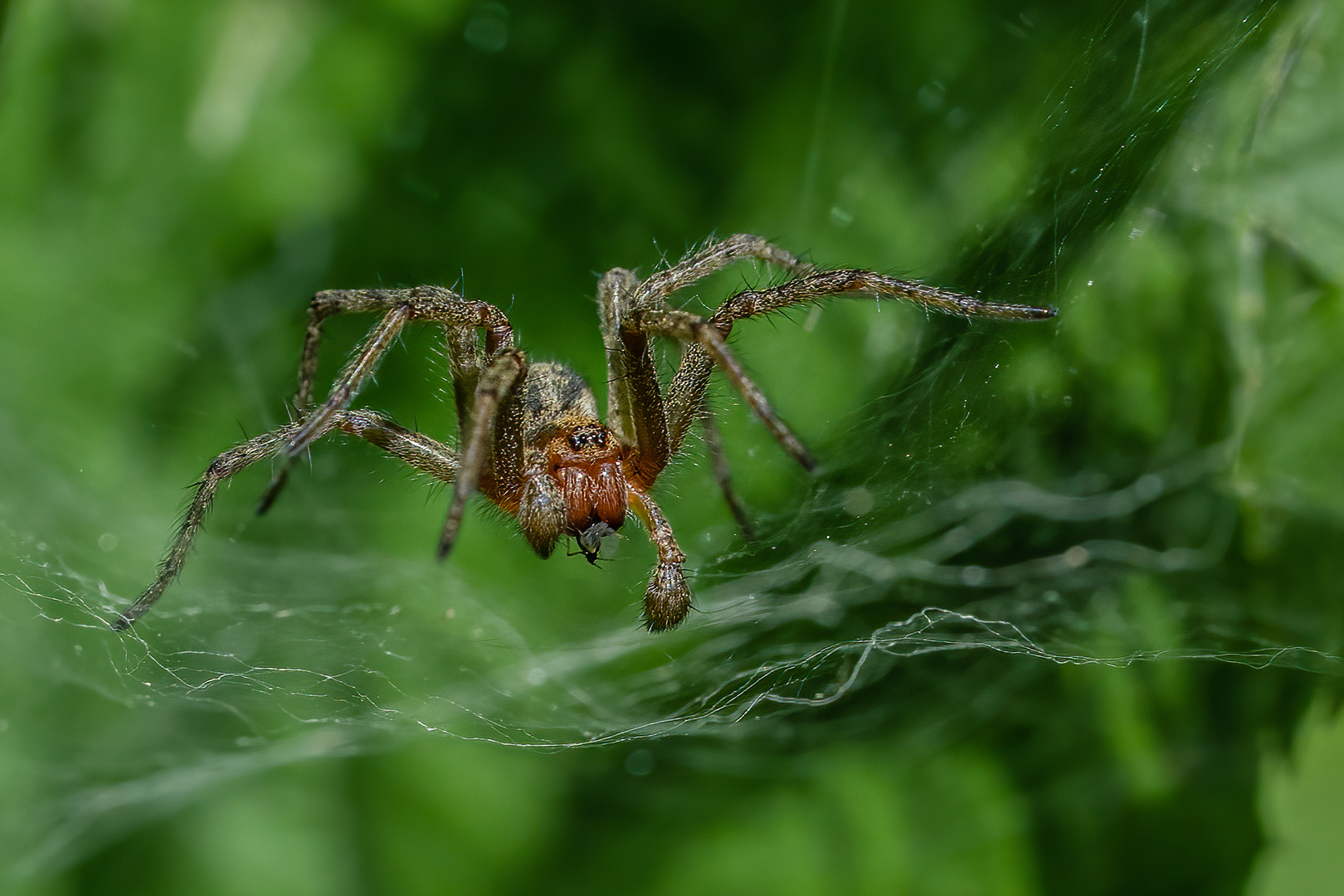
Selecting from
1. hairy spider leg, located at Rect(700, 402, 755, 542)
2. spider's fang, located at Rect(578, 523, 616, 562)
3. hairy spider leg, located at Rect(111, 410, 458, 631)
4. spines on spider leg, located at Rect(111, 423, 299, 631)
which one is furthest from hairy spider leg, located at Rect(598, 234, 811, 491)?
spines on spider leg, located at Rect(111, 423, 299, 631)

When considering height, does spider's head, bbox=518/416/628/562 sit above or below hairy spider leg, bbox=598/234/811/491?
below

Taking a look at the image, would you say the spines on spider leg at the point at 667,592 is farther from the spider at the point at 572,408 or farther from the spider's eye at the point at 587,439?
the spider's eye at the point at 587,439

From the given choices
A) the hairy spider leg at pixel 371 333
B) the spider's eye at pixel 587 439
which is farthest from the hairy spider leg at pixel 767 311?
the hairy spider leg at pixel 371 333

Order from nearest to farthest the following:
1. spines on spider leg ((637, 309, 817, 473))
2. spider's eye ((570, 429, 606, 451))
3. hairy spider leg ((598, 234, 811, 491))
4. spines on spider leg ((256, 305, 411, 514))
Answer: spines on spider leg ((637, 309, 817, 473))
spines on spider leg ((256, 305, 411, 514))
hairy spider leg ((598, 234, 811, 491))
spider's eye ((570, 429, 606, 451))

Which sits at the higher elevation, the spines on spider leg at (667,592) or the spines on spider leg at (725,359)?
the spines on spider leg at (725,359)

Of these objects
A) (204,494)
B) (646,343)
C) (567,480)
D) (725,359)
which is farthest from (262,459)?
(725,359)

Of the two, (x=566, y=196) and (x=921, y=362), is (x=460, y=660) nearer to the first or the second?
(x=921, y=362)

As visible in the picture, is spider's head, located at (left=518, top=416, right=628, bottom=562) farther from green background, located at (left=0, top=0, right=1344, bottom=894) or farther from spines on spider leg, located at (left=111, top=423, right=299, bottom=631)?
spines on spider leg, located at (left=111, top=423, right=299, bottom=631)
